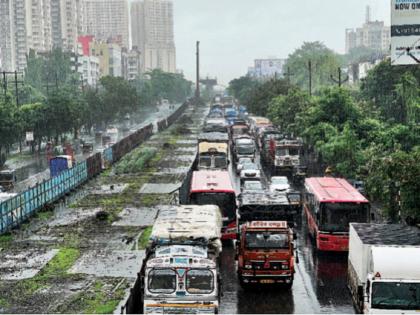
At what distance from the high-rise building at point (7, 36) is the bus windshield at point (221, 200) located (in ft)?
554

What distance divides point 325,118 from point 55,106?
117 feet

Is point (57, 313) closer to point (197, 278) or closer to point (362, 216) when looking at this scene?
point (197, 278)

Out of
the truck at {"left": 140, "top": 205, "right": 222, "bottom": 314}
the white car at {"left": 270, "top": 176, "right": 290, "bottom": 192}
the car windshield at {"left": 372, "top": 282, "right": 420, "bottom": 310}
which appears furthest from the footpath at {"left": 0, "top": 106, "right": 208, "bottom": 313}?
the car windshield at {"left": 372, "top": 282, "right": 420, "bottom": 310}

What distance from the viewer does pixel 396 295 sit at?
1636 cm

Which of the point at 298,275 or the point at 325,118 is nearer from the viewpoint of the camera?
the point at 298,275

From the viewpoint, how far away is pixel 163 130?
97.8m

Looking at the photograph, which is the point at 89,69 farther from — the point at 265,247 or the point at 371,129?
the point at 265,247

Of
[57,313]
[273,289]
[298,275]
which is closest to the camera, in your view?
[57,313]

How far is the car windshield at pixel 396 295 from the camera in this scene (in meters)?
16.2

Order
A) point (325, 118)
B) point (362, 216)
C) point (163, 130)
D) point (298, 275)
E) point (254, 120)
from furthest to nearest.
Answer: point (163, 130) → point (254, 120) → point (325, 118) → point (362, 216) → point (298, 275)

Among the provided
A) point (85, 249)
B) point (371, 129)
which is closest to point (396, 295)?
point (85, 249)

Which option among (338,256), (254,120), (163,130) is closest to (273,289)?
(338,256)

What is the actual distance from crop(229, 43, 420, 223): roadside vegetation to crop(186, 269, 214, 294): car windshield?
9.88 meters

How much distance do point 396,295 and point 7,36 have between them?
18585 centimetres
